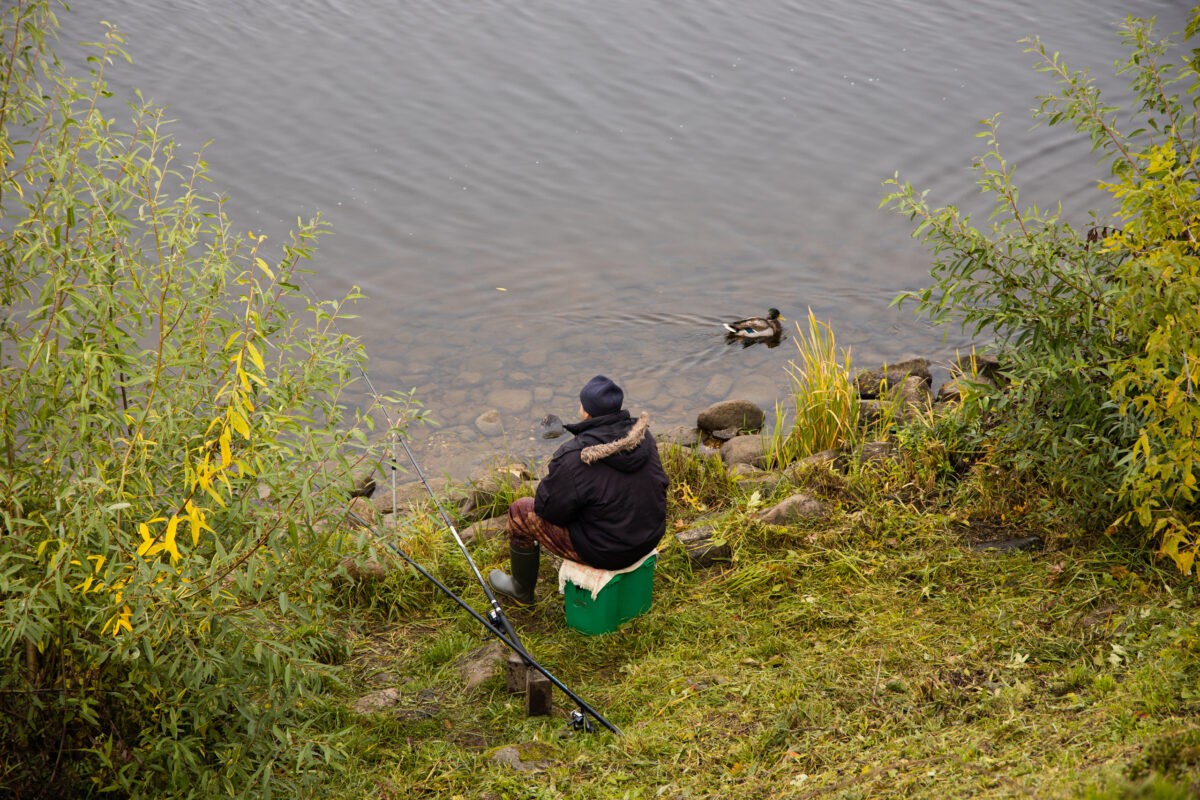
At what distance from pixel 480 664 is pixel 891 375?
5.13 metres

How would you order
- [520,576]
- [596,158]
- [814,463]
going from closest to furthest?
[520,576], [814,463], [596,158]

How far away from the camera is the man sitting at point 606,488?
5441 millimetres

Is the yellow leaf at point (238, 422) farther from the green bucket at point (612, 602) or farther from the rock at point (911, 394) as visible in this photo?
the rock at point (911, 394)

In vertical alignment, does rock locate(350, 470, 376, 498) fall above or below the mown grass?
below

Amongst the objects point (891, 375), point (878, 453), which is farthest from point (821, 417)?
point (891, 375)

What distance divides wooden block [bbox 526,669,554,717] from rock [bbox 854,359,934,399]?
14.7ft

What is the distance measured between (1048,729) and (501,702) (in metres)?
2.30

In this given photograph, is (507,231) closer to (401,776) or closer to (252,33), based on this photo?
(252,33)

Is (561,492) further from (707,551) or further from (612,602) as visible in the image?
(707,551)

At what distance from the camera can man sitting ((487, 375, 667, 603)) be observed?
5.44 metres

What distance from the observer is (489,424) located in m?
9.22

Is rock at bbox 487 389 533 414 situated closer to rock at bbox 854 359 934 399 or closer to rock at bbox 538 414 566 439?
rock at bbox 538 414 566 439

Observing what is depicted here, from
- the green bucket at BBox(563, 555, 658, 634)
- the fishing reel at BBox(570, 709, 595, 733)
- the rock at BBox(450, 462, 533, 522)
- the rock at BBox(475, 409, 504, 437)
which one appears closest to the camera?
the fishing reel at BBox(570, 709, 595, 733)

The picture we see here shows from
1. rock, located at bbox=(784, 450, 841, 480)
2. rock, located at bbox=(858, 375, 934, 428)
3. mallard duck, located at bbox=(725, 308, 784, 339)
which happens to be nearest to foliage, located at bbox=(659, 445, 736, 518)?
rock, located at bbox=(784, 450, 841, 480)
